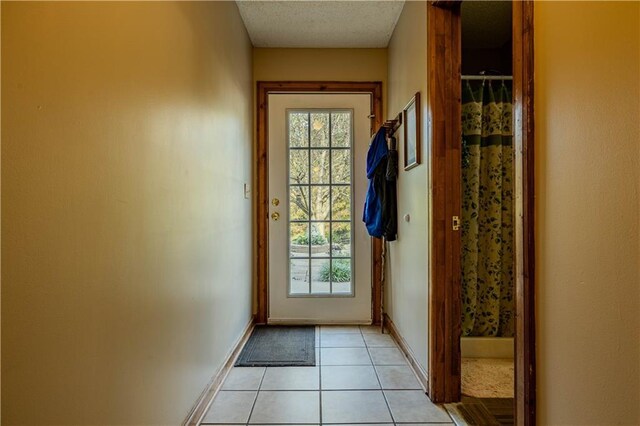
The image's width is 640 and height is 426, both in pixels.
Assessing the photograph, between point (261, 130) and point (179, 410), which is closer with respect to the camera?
point (179, 410)

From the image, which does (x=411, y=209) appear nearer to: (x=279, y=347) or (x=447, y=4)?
(x=447, y=4)

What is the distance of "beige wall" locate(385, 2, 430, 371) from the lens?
81.1 inches

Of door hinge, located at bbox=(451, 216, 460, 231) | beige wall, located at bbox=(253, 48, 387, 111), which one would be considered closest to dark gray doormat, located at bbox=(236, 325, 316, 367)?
door hinge, located at bbox=(451, 216, 460, 231)

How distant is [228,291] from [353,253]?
1306 millimetres

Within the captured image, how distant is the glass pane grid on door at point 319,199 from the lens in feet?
10.8

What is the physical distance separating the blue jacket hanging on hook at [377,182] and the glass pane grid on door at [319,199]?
47cm

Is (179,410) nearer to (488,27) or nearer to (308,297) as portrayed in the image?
(308,297)

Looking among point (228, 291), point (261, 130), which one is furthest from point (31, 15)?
point (261, 130)

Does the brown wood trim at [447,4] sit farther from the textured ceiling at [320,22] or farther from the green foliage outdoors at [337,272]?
the green foliage outdoors at [337,272]

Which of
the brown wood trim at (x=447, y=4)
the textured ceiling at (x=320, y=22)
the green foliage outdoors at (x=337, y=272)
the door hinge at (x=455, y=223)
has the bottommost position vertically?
the green foliage outdoors at (x=337, y=272)

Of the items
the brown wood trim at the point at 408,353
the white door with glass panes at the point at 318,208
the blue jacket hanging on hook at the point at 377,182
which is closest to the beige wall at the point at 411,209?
the brown wood trim at the point at 408,353

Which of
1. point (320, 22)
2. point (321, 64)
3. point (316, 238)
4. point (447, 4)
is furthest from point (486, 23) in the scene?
point (316, 238)

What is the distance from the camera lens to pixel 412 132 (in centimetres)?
225

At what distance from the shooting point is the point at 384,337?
2.93 meters
